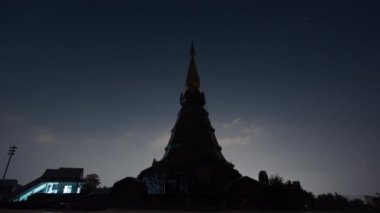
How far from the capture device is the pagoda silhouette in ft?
119

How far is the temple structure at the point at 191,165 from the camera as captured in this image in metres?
40.8

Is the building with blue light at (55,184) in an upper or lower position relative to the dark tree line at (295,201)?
upper

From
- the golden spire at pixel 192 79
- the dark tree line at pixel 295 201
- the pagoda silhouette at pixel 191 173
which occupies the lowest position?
the dark tree line at pixel 295 201

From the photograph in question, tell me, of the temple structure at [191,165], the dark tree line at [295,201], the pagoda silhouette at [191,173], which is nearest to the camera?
the dark tree line at [295,201]

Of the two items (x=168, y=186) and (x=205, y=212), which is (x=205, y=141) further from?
(x=205, y=212)

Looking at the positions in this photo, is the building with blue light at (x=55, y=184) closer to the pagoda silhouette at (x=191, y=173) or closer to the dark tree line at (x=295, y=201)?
the pagoda silhouette at (x=191, y=173)

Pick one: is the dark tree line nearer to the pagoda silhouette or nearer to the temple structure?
the pagoda silhouette

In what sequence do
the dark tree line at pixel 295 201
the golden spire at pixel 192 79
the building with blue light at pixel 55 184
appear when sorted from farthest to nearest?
the golden spire at pixel 192 79 < the building with blue light at pixel 55 184 < the dark tree line at pixel 295 201

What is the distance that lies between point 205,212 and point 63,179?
138 ft

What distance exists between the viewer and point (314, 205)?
3578 cm

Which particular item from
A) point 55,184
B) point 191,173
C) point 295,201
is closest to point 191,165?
point 191,173

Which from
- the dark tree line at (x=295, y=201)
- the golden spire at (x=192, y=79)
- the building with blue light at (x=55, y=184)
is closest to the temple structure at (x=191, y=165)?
the dark tree line at (x=295, y=201)

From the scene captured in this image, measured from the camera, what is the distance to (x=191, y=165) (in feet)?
144

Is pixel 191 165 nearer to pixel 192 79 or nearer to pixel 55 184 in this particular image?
pixel 192 79
